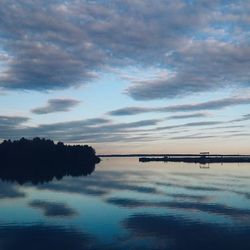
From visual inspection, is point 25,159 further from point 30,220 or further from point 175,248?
point 175,248

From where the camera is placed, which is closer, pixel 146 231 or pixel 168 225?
pixel 146 231

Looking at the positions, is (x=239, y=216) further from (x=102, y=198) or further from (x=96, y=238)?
(x=102, y=198)

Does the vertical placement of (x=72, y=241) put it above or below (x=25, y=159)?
below

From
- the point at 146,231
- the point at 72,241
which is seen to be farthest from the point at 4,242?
the point at 146,231

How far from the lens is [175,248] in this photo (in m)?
36.4

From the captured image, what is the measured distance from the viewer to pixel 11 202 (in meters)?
63.2

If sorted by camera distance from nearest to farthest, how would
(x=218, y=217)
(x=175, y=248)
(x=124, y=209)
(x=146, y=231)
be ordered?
1. (x=175, y=248)
2. (x=146, y=231)
3. (x=218, y=217)
4. (x=124, y=209)

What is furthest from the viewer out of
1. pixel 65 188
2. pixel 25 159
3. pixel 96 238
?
pixel 25 159

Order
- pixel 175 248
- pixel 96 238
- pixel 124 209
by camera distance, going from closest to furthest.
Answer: pixel 175 248, pixel 96 238, pixel 124 209

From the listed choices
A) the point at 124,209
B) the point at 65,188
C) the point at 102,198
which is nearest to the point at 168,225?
the point at 124,209

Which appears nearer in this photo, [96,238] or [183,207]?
[96,238]

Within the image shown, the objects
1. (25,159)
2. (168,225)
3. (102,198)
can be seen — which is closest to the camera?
(168,225)

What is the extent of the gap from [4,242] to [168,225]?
17847 mm

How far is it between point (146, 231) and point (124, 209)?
1463cm
